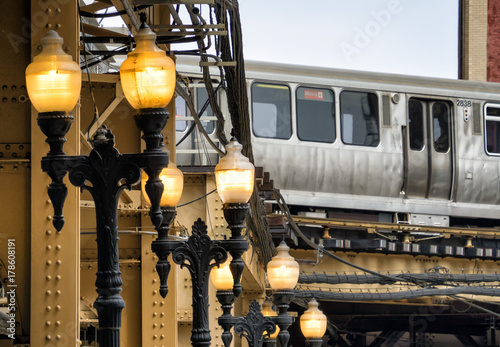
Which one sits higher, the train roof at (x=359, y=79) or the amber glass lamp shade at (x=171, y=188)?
the train roof at (x=359, y=79)

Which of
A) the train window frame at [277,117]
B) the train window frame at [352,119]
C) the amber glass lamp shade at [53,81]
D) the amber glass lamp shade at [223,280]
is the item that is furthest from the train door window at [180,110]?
the amber glass lamp shade at [53,81]

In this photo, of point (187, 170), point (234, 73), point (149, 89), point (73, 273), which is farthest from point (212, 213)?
point (149, 89)

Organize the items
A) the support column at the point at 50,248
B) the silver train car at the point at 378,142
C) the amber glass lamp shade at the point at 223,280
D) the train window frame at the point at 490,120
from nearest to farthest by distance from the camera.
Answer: the support column at the point at 50,248
the amber glass lamp shade at the point at 223,280
the silver train car at the point at 378,142
the train window frame at the point at 490,120

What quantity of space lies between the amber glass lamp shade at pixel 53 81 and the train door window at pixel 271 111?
16.9 metres

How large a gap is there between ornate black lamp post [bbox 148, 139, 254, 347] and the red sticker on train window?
47.2 ft

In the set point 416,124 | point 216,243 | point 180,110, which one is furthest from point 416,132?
point 216,243

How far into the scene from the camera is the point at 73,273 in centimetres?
814

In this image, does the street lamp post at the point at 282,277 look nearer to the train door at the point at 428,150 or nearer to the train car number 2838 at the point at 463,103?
the train door at the point at 428,150

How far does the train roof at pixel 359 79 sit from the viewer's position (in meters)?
23.5

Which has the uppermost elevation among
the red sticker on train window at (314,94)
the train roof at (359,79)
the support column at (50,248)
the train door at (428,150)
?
the train roof at (359,79)

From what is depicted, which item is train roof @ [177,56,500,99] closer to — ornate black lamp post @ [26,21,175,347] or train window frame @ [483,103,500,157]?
train window frame @ [483,103,500,157]

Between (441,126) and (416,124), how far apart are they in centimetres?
57

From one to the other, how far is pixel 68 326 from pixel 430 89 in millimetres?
17967

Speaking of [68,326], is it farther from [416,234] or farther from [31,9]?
[416,234]
